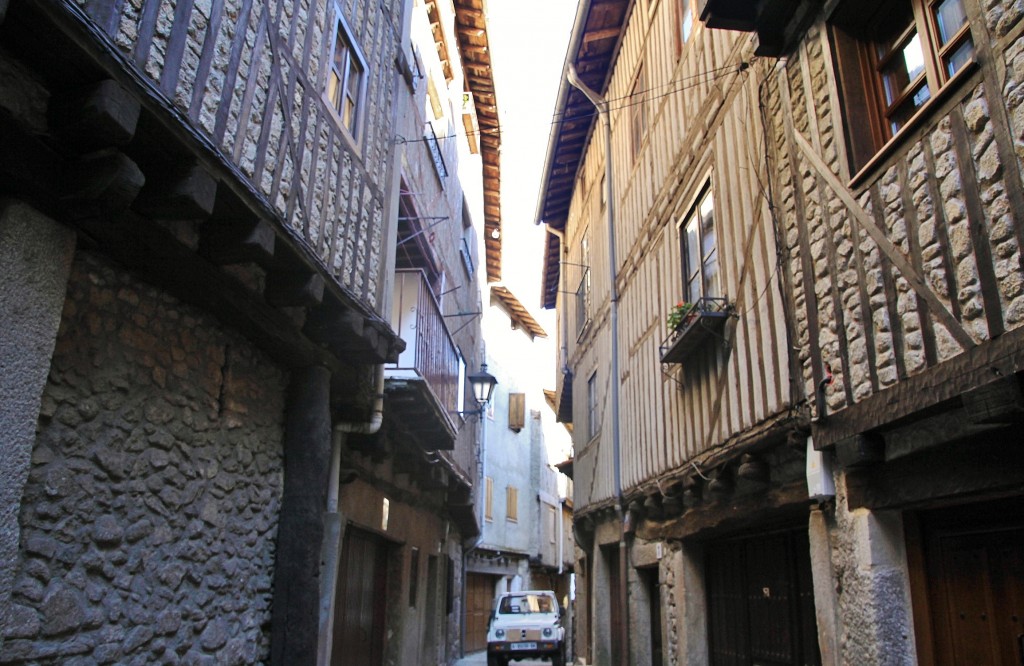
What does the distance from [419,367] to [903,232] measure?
5070 millimetres

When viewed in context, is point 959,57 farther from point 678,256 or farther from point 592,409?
point 592,409

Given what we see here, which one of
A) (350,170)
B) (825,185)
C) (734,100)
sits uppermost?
(734,100)

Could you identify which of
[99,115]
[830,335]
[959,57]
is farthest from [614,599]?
[99,115]

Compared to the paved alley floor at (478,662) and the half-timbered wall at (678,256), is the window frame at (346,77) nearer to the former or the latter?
the half-timbered wall at (678,256)

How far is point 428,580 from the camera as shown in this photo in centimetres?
1267

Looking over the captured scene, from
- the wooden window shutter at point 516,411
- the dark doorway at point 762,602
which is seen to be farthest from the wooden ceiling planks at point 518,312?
the dark doorway at point 762,602

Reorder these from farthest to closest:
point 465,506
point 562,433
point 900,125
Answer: point 562,433 → point 465,506 → point 900,125

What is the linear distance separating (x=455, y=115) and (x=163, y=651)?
10513 millimetres

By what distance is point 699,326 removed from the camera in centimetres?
612

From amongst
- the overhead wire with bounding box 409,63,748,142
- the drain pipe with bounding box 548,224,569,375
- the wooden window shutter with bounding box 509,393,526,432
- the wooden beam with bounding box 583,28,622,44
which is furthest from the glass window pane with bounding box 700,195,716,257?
the wooden window shutter with bounding box 509,393,526,432

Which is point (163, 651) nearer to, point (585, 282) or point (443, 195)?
point (443, 195)

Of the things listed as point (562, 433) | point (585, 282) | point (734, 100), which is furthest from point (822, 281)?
point (562, 433)

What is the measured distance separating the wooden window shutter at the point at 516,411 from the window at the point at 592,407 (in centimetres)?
1237

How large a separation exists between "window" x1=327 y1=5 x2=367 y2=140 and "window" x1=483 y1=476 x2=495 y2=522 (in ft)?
52.6
